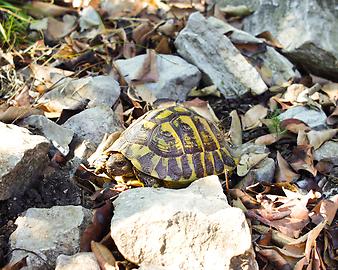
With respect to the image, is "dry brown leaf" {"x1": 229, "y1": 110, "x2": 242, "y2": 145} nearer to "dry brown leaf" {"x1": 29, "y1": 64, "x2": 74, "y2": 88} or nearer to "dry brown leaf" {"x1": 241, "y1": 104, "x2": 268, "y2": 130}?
"dry brown leaf" {"x1": 241, "y1": 104, "x2": 268, "y2": 130}

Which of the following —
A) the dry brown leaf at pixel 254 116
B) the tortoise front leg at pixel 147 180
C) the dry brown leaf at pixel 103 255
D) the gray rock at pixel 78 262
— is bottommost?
the dry brown leaf at pixel 254 116

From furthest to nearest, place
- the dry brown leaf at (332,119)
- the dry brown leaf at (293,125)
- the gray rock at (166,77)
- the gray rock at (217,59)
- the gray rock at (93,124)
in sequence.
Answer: the gray rock at (217,59) < the gray rock at (166,77) < the dry brown leaf at (332,119) < the dry brown leaf at (293,125) < the gray rock at (93,124)

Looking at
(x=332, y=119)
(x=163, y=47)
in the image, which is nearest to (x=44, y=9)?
(x=163, y=47)

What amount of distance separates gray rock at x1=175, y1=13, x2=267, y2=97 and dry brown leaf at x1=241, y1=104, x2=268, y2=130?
0.66 ft

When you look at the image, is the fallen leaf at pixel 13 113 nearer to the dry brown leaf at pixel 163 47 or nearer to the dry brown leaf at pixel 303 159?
the dry brown leaf at pixel 163 47

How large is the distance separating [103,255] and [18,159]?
660 mm

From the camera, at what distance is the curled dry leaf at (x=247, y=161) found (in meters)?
3.59

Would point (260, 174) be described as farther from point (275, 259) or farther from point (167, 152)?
point (275, 259)

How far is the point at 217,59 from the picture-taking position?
4.62m

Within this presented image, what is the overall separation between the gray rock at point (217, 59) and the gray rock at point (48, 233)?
1.98 meters

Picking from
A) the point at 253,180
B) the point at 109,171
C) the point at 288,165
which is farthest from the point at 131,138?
the point at 288,165

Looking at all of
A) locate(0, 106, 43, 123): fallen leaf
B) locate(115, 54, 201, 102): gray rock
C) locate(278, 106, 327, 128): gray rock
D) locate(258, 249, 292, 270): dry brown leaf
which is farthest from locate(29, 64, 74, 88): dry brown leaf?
locate(258, 249, 292, 270): dry brown leaf

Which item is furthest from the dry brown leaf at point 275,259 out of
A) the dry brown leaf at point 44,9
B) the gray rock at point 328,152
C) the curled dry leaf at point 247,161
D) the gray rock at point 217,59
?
the dry brown leaf at point 44,9

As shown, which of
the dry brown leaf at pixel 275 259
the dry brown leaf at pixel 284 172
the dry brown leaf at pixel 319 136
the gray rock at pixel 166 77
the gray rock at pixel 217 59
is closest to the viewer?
the dry brown leaf at pixel 275 259
